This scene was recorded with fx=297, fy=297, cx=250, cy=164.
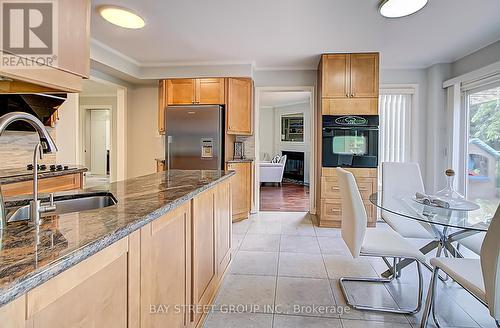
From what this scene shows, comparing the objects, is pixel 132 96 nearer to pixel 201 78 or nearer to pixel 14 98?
pixel 201 78

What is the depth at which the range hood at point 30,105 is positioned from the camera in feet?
9.50

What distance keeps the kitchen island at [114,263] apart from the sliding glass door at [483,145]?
12.0 ft

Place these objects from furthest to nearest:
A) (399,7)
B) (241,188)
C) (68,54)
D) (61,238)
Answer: (241,188)
(399,7)
(68,54)
(61,238)

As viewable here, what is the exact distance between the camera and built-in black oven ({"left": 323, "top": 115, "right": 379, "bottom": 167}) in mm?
4109

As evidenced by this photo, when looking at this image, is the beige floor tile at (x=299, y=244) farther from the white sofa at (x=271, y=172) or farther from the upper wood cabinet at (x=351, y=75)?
the white sofa at (x=271, y=172)

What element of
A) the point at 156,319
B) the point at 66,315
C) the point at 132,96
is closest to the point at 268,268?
the point at 156,319

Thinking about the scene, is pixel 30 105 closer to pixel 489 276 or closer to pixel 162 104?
pixel 162 104

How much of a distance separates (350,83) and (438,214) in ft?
8.16

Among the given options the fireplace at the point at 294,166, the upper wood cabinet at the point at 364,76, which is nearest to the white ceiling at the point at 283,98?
the fireplace at the point at 294,166

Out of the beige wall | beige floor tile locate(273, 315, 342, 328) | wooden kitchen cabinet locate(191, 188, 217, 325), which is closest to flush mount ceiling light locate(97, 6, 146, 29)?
wooden kitchen cabinet locate(191, 188, 217, 325)

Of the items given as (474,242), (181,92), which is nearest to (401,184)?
(474,242)

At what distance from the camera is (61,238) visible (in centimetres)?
82

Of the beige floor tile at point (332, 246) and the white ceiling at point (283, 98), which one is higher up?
the white ceiling at point (283, 98)

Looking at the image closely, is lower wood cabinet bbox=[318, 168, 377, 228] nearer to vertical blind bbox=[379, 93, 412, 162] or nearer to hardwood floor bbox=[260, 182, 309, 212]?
vertical blind bbox=[379, 93, 412, 162]
